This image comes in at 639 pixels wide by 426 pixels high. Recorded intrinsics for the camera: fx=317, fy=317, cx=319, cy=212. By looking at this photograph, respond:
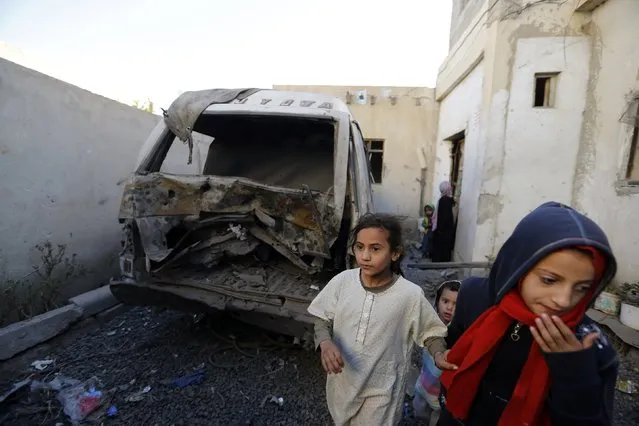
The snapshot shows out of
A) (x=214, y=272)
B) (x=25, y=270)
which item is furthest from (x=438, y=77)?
(x=25, y=270)

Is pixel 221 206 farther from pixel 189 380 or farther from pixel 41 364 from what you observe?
pixel 41 364

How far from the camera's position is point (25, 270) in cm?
302

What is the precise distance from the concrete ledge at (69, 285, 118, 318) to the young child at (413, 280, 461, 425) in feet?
9.55

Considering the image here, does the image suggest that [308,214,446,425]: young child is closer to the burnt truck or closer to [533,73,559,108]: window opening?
the burnt truck

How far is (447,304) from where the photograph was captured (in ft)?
6.00

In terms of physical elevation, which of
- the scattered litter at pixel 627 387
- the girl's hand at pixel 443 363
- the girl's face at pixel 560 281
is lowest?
the scattered litter at pixel 627 387

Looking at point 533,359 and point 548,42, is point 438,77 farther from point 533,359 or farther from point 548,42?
point 533,359

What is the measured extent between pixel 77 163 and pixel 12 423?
262 centimetres

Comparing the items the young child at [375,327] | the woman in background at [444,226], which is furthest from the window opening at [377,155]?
the young child at [375,327]

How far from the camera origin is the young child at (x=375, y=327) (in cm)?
132

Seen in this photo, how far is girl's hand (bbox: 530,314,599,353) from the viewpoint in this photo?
2.46 ft

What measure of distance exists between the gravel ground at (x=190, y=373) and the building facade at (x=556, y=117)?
2026 millimetres

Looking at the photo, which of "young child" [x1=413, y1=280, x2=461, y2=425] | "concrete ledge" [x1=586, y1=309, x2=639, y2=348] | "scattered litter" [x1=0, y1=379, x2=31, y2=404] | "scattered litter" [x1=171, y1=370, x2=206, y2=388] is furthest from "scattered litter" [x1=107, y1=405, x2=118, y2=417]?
"concrete ledge" [x1=586, y1=309, x2=639, y2=348]

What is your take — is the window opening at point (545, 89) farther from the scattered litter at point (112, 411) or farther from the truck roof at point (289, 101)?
the scattered litter at point (112, 411)
